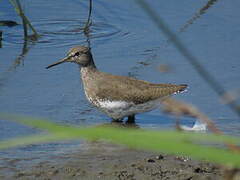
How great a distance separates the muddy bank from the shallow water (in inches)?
19.0

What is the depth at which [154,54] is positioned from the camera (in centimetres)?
864

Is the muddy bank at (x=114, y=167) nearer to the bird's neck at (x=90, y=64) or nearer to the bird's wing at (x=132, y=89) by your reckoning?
the bird's wing at (x=132, y=89)

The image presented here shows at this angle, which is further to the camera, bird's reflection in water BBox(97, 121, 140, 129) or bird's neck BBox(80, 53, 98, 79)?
bird's neck BBox(80, 53, 98, 79)

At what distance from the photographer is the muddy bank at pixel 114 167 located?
5078mm

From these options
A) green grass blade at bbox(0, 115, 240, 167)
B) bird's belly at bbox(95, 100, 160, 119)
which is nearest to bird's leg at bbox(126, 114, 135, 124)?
bird's belly at bbox(95, 100, 160, 119)

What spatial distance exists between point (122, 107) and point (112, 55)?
1576 mm

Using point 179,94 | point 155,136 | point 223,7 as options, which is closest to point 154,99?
point 179,94

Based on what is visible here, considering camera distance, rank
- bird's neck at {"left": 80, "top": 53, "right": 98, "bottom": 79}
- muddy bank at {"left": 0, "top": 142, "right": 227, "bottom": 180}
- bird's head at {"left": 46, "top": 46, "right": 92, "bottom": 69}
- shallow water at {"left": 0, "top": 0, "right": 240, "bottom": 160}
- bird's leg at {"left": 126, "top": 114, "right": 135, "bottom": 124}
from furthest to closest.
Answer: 1. bird's head at {"left": 46, "top": 46, "right": 92, "bottom": 69}
2. bird's neck at {"left": 80, "top": 53, "right": 98, "bottom": 79}
3. bird's leg at {"left": 126, "top": 114, "right": 135, "bottom": 124}
4. shallow water at {"left": 0, "top": 0, "right": 240, "bottom": 160}
5. muddy bank at {"left": 0, "top": 142, "right": 227, "bottom": 180}

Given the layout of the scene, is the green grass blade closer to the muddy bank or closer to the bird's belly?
the muddy bank

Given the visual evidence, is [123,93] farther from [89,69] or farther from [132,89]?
[89,69]

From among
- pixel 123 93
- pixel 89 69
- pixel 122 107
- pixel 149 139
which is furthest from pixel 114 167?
pixel 149 139

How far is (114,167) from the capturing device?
5.28m

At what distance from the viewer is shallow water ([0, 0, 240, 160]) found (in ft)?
23.2

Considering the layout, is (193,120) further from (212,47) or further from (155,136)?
(155,136)
